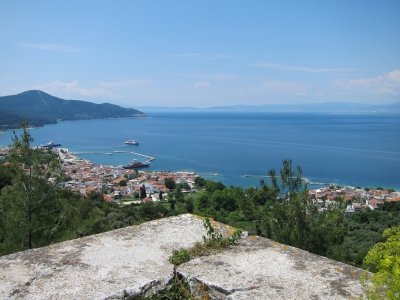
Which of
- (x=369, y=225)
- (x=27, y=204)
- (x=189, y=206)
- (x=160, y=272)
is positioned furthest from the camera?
(x=189, y=206)

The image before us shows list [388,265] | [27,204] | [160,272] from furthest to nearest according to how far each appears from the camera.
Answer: [27,204]
[160,272]
[388,265]

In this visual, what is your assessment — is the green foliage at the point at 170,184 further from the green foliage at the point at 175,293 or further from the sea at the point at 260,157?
the green foliage at the point at 175,293

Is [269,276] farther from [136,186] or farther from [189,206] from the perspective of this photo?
[136,186]

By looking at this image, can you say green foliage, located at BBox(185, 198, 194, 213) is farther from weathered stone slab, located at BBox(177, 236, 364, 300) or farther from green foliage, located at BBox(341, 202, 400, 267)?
weathered stone slab, located at BBox(177, 236, 364, 300)

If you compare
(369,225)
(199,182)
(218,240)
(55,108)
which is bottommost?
(199,182)

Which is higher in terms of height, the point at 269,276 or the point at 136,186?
the point at 269,276

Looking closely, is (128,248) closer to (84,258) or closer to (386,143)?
(84,258)

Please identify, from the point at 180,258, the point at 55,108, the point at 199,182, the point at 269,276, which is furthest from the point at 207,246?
the point at 55,108

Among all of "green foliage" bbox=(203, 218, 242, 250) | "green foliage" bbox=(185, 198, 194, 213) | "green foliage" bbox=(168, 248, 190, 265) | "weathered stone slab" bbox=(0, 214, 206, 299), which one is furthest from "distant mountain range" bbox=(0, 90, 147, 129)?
"green foliage" bbox=(168, 248, 190, 265)
